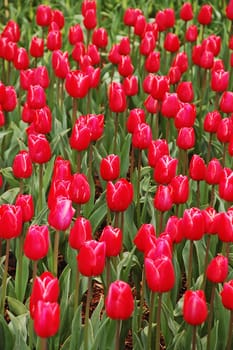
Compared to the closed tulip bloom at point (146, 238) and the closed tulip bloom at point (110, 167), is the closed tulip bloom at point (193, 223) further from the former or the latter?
the closed tulip bloom at point (110, 167)

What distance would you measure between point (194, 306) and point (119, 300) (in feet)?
0.73

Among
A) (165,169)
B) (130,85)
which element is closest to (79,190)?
(165,169)

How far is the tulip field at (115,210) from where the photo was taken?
267 cm

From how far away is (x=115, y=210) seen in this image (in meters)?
2.96

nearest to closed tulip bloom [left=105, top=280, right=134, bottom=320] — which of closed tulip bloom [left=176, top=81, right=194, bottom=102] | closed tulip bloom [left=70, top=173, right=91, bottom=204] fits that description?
closed tulip bloom [left=70, top=173, right=91, bottom=204]

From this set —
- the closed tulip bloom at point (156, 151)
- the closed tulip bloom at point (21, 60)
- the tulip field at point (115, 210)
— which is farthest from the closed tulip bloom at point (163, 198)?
the closed tulip bloom at point (21, 60)

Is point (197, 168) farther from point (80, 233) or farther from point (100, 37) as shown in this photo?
point (100, 37)

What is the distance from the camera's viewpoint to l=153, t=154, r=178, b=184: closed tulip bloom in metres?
3.25

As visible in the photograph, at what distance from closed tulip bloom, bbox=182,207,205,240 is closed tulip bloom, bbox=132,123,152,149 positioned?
0.86 m

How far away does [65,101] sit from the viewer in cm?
507

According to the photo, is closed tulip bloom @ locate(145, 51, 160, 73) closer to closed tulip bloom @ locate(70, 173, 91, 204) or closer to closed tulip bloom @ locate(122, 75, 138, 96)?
closed tulip bloom @ locate(122, 75, 138, 96)

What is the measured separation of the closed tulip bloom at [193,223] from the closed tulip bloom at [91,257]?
0.37 meters

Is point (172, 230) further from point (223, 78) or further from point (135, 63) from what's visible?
point (135, 63)

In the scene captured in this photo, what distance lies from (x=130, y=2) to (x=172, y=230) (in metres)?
Answer: 4.47
